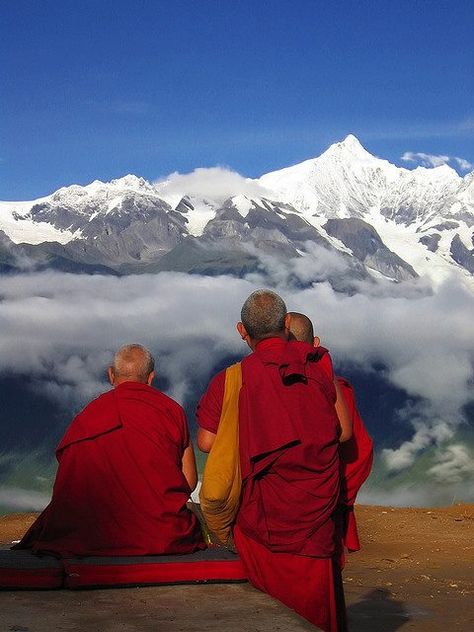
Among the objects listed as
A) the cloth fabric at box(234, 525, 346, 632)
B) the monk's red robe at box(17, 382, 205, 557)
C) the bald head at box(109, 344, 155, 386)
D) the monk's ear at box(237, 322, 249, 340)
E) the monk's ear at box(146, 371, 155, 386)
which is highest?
the monk's ear at box(237, 322, 249, 340)

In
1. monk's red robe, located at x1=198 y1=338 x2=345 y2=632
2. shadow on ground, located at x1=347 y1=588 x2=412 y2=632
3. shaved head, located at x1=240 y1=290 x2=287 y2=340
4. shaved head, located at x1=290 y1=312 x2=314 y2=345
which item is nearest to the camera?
monk's red robe, located at x1=198 y1=338 x2=345 y2=632

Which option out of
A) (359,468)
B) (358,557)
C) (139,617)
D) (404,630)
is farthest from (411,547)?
(139,617)

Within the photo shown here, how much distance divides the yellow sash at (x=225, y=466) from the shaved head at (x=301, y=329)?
2.63ft

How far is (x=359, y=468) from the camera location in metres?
6.79

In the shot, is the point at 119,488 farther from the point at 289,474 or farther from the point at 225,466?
the point at 289,474

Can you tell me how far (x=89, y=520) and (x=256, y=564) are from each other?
1398mm

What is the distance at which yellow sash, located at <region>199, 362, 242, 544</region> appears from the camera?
602cm

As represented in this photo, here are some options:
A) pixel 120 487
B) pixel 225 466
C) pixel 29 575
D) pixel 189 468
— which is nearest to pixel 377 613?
pixel 189 468

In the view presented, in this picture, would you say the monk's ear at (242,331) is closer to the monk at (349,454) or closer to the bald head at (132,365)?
the monk at (349,454)

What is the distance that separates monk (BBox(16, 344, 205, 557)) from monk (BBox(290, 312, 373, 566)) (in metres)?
1.15

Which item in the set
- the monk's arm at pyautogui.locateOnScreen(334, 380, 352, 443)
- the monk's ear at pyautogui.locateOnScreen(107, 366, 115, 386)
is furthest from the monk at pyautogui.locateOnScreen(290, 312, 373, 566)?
the monk's ear at pyautogui.locateOnScreen(107, 366, 115, 386)

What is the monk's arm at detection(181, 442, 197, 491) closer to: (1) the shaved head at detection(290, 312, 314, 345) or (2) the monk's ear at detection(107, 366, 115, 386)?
(2) the monk's ear at detection(107, 366, 115, 386)

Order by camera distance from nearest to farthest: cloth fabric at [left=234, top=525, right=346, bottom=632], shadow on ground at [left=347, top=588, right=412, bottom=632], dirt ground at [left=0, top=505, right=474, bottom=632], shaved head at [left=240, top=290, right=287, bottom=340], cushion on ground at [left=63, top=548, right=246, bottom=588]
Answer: dirt ground at [left=0, top=505, right=474, bottom=632] < cloth fabric at [left=234, top=525, right=346, bottom=632] < shaved head at [left=240, top=290, right=287, bottom=340] < cushion on ground at [left=63, top=548, right=246, bottom=588] < shadow on ground at [left=347, top=588, right=412, bottom=632]

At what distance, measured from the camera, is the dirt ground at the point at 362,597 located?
556 cm
